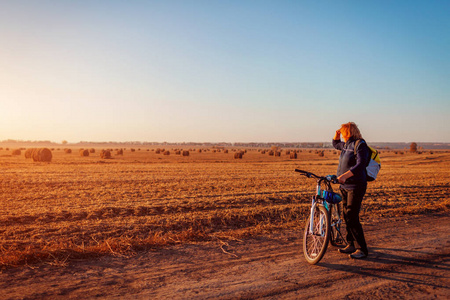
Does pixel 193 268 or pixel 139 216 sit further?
pixel 139 216

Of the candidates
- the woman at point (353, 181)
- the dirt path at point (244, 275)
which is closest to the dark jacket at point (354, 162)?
the woman at point (353, 181)

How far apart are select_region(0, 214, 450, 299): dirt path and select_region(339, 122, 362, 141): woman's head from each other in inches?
82.0

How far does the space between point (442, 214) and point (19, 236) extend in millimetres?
11007

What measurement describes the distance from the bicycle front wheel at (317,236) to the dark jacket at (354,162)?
0.71 metres

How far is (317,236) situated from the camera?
5305 mm

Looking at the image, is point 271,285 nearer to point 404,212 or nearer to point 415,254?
point 415,254

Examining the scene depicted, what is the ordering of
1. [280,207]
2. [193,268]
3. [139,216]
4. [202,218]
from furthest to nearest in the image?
[280,207], [139,216], [202,218], [193,268]

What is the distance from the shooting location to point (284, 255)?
5602mm

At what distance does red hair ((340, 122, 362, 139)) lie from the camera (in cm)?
559

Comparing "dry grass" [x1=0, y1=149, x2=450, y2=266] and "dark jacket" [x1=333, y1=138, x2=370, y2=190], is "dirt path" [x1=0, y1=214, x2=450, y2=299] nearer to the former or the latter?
"dry grass" [x1=0, y1=149, x2=450, y2=266]

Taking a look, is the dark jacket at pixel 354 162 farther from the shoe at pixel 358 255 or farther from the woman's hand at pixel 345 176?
the shoe at pixel 358 255

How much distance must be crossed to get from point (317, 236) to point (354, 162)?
1394 mm

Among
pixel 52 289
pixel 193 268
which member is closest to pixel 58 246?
pixel 52 289

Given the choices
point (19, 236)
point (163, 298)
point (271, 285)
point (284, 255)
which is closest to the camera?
point (163, 298)
